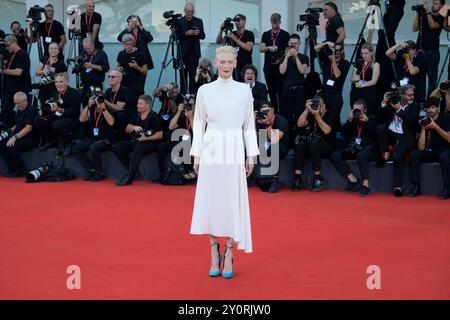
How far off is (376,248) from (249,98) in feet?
5.83

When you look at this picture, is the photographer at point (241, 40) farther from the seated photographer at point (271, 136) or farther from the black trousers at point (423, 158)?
the black trousers at point (423, 158)

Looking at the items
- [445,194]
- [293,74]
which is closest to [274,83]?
[293,74]

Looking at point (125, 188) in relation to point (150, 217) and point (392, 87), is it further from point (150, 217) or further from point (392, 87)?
point (392, 87)

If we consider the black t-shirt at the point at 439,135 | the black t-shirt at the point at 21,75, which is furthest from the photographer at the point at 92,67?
the black t-shirt at the point at 439,135

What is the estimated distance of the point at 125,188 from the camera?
9688 mm

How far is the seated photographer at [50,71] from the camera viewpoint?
11.2 m

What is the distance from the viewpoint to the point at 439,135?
9039mm

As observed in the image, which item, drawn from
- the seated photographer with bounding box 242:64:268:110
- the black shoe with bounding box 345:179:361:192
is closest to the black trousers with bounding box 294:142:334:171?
the black shoe with bounding box 345:179:361:192

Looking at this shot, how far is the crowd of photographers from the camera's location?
920cm

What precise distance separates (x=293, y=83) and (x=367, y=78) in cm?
104

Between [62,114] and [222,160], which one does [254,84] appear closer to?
[62,114]

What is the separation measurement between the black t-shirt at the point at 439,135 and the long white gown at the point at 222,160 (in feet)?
15.0

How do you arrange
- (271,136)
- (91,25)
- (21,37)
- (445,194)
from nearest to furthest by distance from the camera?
1. (445,194)
2. (271,136)
3. (91,25)
4. (21,37)

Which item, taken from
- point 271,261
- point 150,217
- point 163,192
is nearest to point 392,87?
point 163,192
